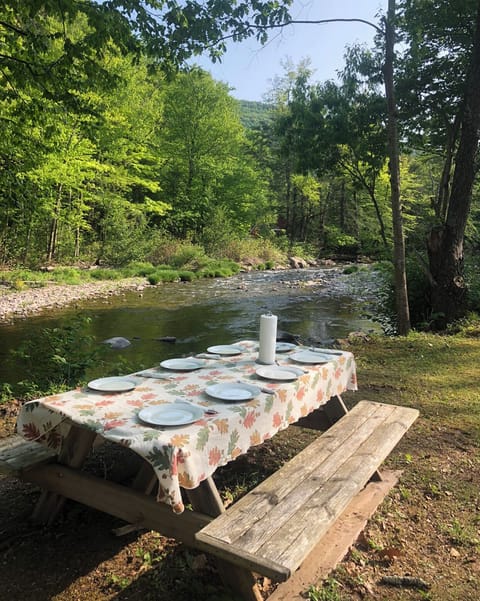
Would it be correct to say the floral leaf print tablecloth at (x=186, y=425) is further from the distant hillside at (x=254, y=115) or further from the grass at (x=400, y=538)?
the distant hillside at (x=254, y=115)

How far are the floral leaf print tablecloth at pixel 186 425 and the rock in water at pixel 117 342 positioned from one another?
467 centimetres

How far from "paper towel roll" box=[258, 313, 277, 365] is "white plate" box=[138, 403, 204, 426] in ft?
2.62

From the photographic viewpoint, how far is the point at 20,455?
2.29 metres

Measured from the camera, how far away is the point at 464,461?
3191 millimetres

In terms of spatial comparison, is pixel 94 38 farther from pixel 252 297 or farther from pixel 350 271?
pixel 350 271

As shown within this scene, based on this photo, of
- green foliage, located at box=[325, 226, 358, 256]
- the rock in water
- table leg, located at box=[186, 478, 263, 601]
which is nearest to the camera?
table leg, located at box=[186, 478, 263, 601]

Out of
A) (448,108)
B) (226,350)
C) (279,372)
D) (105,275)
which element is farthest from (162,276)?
(279,372)

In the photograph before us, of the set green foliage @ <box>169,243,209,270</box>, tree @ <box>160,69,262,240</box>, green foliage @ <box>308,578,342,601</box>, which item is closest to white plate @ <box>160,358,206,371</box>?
green foliage @ <box>308,578,342,601</box>

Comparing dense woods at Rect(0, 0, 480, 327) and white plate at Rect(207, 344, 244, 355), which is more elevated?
dense woods at Rect(0, 0, 480, 327)

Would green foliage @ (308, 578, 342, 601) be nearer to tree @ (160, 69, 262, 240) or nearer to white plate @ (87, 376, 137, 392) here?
white plate @ (87, 376, 137, 392)

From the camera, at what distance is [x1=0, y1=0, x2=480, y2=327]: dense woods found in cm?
510

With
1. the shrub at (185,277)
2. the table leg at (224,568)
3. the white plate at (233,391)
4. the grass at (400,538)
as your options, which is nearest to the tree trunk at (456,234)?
the grass at (400,538)

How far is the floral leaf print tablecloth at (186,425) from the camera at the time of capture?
5.54 feet

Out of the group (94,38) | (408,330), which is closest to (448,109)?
(408,330)
